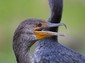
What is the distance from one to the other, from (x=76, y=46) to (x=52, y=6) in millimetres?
3767

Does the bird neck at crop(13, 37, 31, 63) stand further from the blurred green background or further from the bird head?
the blurred green background

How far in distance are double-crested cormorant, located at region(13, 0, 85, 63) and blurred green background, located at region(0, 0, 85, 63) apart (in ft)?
10.2

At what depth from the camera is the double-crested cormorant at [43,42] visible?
206 inches

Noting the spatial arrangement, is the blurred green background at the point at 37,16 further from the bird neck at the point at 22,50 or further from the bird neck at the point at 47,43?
the bird neck at the point at 22,50

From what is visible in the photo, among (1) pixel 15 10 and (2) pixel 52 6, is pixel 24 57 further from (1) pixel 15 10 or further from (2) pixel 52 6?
(1) pixel 15 10

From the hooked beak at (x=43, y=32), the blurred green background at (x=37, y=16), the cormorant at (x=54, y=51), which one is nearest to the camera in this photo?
the hooked beak at (x=43, y=32)

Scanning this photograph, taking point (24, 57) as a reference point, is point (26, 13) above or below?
below

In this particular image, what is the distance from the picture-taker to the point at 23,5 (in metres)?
11.7

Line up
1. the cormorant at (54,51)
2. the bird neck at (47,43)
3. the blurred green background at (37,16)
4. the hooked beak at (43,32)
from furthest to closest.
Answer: the blurred green background at (37,16) → the bird neck at (47,43) → the cormorant at (54,51) → the hooked beak at (43,32)

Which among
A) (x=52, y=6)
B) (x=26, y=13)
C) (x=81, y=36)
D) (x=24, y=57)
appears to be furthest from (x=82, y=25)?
(x=24, y=57)

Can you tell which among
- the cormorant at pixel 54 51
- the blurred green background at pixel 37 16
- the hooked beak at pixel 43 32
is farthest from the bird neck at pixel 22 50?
the blurred green background at pixel 37 16

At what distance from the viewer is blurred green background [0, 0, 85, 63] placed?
31.6 ft

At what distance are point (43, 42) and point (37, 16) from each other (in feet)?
16.2

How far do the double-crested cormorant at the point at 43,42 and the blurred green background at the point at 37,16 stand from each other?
10.2ft
